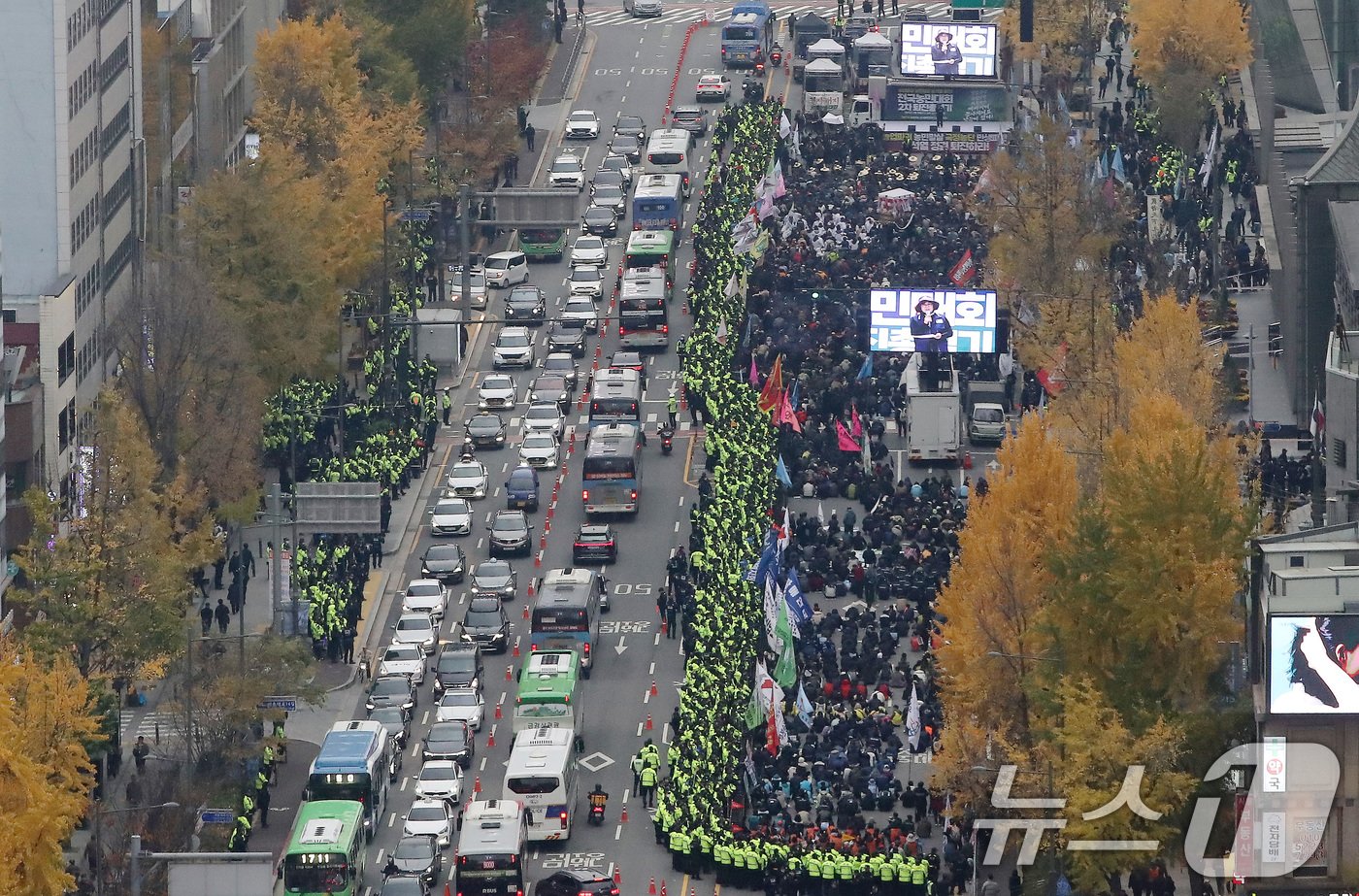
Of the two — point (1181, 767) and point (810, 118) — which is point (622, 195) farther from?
point (1181, 767)

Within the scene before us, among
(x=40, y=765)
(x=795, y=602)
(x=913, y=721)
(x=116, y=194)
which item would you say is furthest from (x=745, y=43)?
(x=40, y=765)


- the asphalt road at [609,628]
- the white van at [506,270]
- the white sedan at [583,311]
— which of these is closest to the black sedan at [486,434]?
the asphalt road at [609,628]

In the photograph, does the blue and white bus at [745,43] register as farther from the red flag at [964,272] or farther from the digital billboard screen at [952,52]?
the red flag at [964,272]

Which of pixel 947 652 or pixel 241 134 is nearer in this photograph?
pixel 947 652

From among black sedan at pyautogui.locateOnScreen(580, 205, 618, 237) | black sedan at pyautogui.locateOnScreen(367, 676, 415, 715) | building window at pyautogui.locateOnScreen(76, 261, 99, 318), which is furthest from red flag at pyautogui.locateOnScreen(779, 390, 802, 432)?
black sedan at pyautogui.locateOnScreen(580, 205, 618, 237)

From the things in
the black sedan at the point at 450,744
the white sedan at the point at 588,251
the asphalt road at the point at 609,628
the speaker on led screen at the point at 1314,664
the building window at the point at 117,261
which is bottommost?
the asphalt road at the point at 609,628

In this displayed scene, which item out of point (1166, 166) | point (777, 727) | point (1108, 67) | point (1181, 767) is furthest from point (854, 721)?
point (1108, 67)
